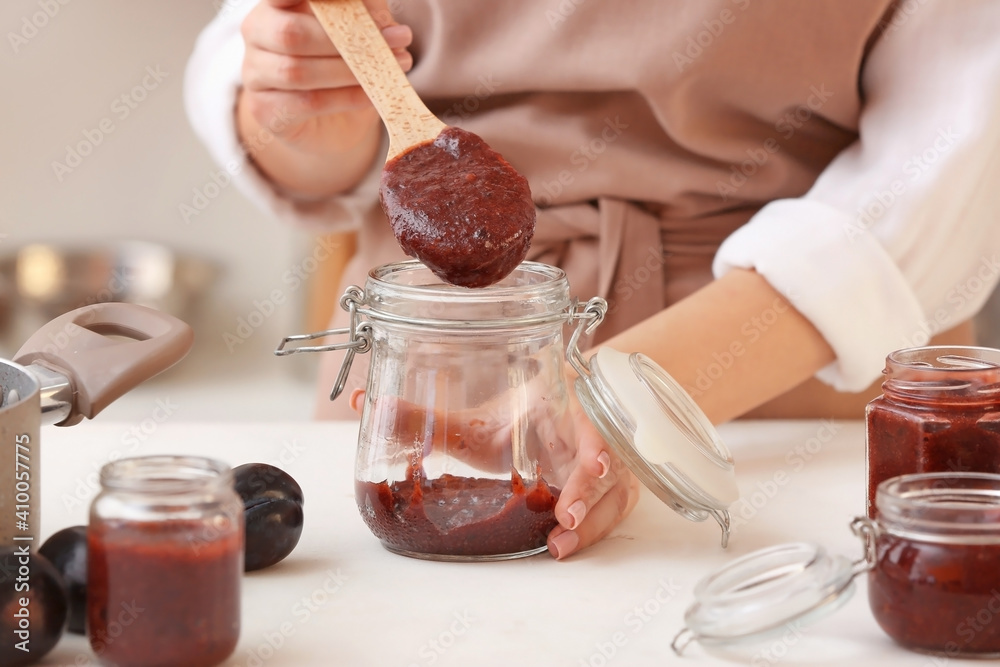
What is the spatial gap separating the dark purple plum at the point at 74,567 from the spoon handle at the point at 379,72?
0.38 m

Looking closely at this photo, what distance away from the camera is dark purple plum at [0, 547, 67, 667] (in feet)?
1.74

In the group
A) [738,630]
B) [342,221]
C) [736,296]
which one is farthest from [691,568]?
[342,221]

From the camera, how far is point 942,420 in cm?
69

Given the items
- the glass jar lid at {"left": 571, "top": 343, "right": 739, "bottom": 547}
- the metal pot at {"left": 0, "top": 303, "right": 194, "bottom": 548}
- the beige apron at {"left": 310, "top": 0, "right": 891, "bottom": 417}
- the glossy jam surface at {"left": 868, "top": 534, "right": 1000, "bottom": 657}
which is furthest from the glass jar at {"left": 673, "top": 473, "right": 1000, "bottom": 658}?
the beige apron at {"left": 310, "top": 0, "right": 891, "bottom": 417}

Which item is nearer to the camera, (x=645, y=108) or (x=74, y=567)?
(x=74, y=567)

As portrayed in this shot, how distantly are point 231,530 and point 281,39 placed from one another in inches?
21.1

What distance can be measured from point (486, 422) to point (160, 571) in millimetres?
275

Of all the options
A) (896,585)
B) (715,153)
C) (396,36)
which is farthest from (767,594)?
(715,153)

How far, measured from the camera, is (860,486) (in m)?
0.92

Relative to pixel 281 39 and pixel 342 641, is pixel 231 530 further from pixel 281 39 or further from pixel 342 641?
pixel 281 39

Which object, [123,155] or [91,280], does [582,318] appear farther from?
[123,155]

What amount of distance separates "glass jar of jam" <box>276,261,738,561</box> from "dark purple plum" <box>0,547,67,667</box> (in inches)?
9.1

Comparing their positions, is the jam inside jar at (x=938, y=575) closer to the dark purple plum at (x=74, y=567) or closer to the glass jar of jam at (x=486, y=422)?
the glass jar of jam at (x=486, y=422)

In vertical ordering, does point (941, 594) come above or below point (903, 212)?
below
